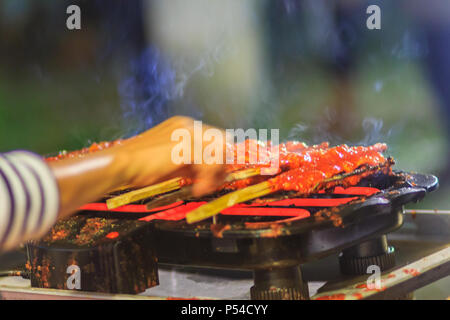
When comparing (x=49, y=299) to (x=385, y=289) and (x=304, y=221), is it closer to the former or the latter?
(x=304, y=221)

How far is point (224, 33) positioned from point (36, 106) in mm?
1889

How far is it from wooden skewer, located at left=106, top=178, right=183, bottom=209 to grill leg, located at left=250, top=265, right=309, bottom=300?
536 millimetres

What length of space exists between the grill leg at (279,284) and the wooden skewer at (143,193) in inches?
21.1

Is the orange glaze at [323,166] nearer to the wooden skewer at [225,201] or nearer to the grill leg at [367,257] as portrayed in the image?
the wooden skewer at [225,201]

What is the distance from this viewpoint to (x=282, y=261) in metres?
1.37

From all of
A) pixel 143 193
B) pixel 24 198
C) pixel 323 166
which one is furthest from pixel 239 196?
pixel 24 198

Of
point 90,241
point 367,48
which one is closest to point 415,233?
point 90,241

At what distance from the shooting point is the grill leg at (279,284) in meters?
1.43

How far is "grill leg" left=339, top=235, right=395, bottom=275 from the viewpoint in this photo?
1757 mm
